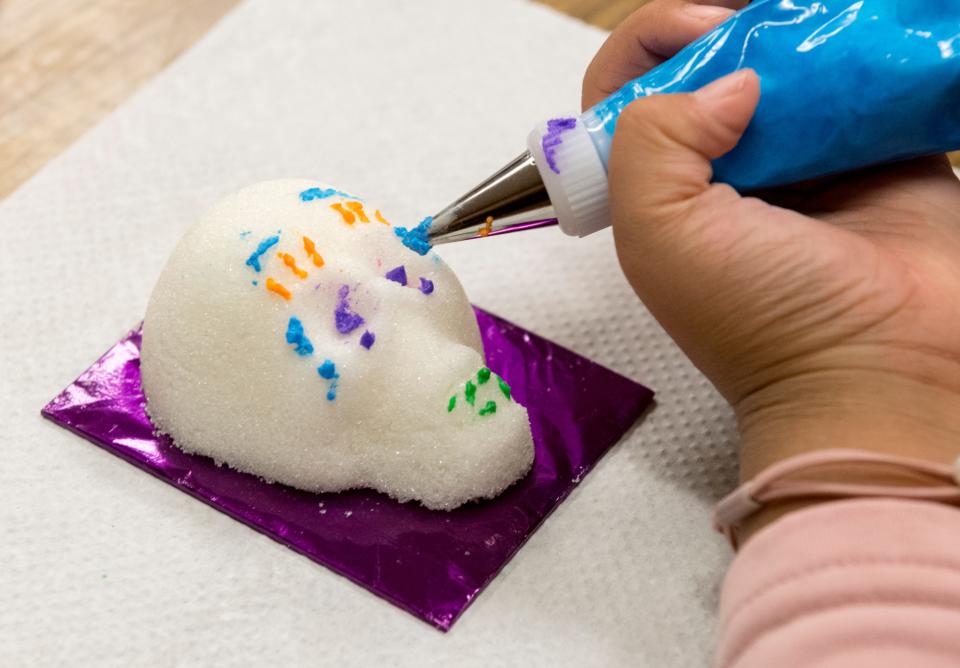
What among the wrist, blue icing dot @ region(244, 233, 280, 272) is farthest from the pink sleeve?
blue icing dot @ region(244, 233, 280, 272)

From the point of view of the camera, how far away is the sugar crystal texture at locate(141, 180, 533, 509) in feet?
2.28

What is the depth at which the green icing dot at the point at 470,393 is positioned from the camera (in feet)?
2.28

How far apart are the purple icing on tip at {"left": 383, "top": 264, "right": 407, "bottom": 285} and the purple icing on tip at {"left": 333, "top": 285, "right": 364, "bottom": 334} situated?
0.11 ft

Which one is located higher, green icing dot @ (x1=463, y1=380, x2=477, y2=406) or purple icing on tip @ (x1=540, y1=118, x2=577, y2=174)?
purple icing on tip @ (x1=540, y1=118, x2=577, y2=174)

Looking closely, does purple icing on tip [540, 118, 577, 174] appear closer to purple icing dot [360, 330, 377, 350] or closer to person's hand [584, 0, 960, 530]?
person's hand [584, 0, 960, 530]

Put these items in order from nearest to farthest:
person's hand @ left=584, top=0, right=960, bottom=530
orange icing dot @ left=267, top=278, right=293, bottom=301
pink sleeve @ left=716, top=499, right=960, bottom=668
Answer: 1. pink sleeve @ left=716, top=499, right=960, bottom=668
2. person's hand @ left=584, top=0, right=960, bottom=530
3. orange icing dot @ left=267, top=278, right=293, bottom=301

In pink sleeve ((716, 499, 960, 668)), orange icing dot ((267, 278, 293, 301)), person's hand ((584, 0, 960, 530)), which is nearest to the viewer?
pink sleeve ((716, 499, 960, 668))

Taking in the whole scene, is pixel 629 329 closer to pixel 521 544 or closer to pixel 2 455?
pixel 521 544

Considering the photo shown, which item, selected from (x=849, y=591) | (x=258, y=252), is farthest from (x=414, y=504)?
(x=849, y=591)

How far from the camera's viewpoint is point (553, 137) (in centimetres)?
63

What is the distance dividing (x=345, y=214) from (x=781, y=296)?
0.30 meters

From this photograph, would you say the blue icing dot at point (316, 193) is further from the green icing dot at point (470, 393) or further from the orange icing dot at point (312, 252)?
the green icing dot at point (470, 393)

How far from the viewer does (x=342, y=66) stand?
1092 millimetres

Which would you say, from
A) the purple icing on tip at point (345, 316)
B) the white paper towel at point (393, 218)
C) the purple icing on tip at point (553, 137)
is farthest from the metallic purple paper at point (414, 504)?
the purple icing on tip at point (553, 137)
